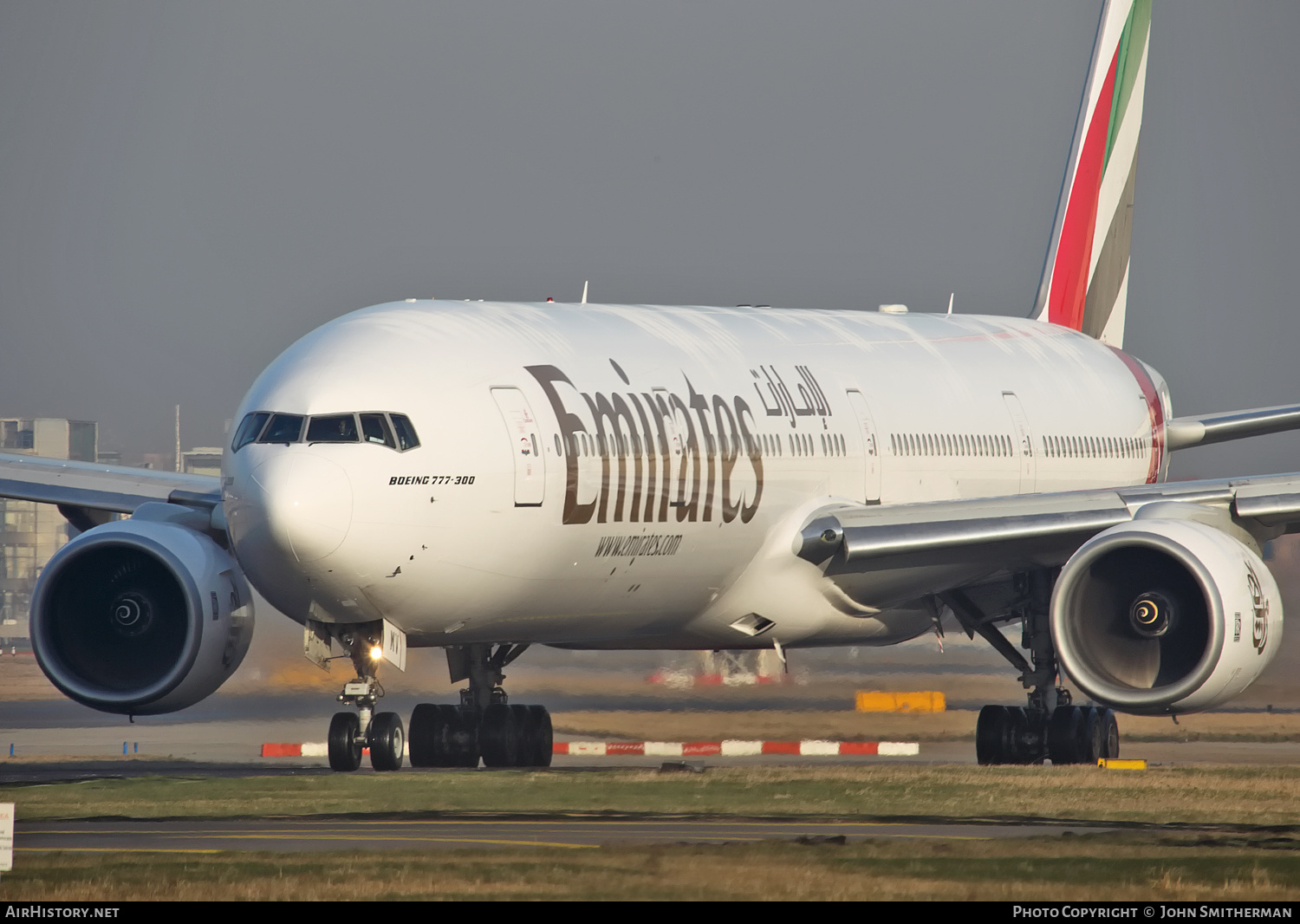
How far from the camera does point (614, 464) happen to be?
21406 mm

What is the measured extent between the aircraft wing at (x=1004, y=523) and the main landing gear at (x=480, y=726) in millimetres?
3839

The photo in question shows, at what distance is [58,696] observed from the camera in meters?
43.9

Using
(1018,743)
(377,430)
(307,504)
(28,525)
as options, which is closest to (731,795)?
(377,430)

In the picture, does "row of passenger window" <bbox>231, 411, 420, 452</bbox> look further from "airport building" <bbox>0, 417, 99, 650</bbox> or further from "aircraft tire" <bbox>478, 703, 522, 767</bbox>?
"airport building" <bbox>0, 417, 99, 650</bbox>

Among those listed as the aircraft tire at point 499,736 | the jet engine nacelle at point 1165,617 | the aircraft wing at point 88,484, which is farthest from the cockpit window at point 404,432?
the aircraft tire at point 499,736

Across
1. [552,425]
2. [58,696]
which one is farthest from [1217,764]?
[58,696]

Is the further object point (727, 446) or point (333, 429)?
point (727, 446)

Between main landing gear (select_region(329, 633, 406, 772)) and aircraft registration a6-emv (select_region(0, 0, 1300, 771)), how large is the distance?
0.11ft

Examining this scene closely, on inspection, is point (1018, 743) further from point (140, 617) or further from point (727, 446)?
point (140, 617)

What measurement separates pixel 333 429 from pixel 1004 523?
7.87 meters

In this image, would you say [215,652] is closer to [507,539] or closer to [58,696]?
[507,539]

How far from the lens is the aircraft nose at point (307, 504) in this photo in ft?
60.1

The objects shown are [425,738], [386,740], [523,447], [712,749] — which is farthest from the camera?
[712,749]

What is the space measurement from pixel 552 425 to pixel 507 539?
1.22 m
